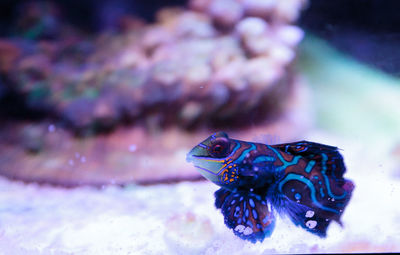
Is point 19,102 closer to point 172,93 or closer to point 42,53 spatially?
point 42,53

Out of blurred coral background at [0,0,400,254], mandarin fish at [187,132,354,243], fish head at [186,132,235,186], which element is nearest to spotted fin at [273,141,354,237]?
mandarin fish at [187,132,354,243]

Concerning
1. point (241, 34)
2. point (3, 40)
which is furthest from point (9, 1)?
point (241, 34)

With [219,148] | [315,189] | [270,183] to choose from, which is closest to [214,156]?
[219,148]

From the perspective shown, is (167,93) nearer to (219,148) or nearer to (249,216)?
(219,148)

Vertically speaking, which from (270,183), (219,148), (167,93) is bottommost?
(270,183)

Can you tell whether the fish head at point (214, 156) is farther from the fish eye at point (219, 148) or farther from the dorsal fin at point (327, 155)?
the dorsal fin at point (327, 155)

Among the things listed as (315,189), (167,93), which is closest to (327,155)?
(315,189)

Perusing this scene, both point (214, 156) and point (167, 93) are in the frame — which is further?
point (167, 93)

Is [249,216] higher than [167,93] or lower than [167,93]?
lower

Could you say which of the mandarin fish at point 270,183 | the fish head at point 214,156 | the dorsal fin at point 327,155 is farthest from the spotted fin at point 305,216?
the fish head at point 214,156
